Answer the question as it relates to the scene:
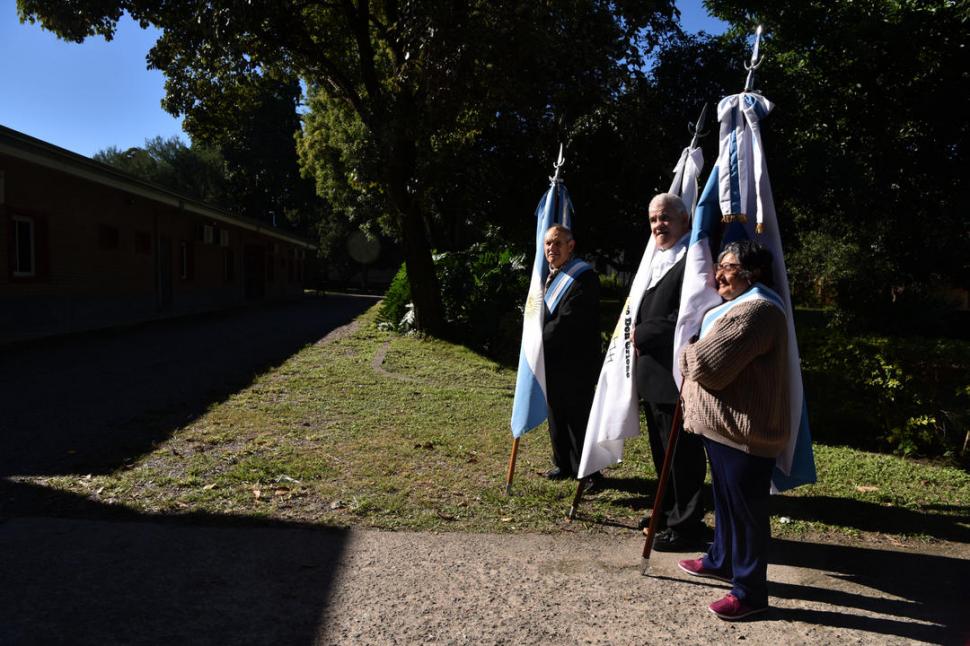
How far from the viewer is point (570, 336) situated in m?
4.98

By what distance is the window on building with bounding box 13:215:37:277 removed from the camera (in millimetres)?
13344

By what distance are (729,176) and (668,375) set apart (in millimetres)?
1149

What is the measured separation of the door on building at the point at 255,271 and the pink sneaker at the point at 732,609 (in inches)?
1136

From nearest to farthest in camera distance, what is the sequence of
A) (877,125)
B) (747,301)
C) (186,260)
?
1. (747,301)
2. (877,125)
3. (186,260)

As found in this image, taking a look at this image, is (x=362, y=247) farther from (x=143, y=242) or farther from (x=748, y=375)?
(x=748, y=375)

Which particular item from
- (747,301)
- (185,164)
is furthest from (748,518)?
(185,164)

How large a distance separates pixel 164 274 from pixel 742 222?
788 inches

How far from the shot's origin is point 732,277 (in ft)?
10.5

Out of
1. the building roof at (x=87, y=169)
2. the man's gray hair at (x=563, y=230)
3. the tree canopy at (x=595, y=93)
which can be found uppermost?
the tree canopy at (x=595, y=93)

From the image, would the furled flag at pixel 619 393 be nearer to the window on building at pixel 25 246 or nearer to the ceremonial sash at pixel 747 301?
the ceremonial sash at pixel 747 301

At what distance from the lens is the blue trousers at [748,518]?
3.12 meters

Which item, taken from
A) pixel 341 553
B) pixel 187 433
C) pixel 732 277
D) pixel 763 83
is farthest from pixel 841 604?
pixel 763 83

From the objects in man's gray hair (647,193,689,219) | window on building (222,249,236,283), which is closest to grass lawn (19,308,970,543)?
man's gray hair (647,193,689,219)

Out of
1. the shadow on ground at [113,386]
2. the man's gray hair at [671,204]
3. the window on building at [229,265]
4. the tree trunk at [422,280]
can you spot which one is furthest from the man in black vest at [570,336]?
the window on building at [229,265]
